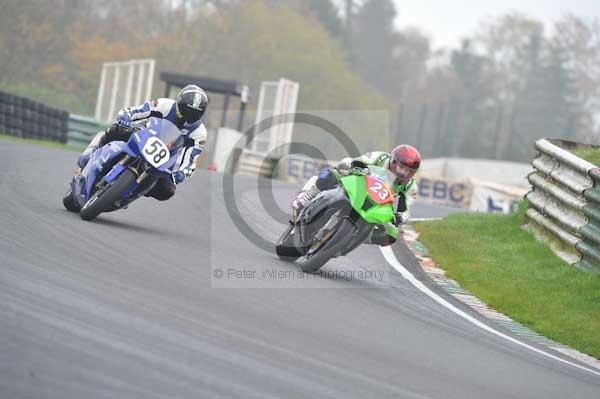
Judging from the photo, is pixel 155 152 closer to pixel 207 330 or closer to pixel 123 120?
pixel 123 120

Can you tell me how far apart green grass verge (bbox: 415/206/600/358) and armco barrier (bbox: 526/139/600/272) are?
188mm

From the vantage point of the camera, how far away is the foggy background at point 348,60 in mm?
56594

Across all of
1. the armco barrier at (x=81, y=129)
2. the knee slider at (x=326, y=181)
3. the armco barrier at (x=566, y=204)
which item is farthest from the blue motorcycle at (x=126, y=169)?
the armco barrier at (x=81, y=129)

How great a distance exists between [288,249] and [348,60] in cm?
8449

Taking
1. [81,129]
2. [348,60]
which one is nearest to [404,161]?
[81,129]

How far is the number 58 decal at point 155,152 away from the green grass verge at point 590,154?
7.08 metres

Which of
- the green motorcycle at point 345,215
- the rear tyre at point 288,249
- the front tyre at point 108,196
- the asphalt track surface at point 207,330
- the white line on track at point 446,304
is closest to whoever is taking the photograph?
the asphalt track surface at point 207,330

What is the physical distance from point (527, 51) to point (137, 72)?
65968 millimetres

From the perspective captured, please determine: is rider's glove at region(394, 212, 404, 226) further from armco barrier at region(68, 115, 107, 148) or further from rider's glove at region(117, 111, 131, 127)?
armco barrier at region(68, 115, 107, 148)

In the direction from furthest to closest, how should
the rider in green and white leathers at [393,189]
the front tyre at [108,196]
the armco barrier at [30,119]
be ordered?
the armco barrier at [30,119] < the rider in green and white leathers at [393,189] < the front tyre at [108,196]

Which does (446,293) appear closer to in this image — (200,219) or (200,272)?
(200,272)

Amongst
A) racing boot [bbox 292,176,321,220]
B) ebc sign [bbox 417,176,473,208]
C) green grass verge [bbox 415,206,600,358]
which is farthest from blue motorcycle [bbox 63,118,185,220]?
ebc sign [bbox 417,176,473,208]

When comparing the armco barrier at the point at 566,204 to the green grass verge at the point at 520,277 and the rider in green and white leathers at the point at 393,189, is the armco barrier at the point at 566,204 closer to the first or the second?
the green grass verge at the point at 520,277

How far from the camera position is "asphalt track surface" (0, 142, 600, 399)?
463 centimetres
